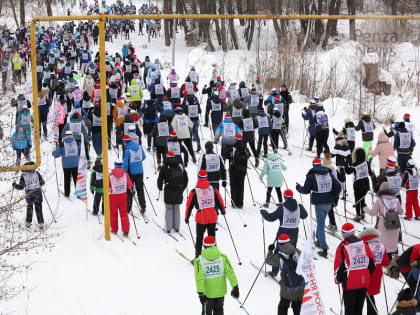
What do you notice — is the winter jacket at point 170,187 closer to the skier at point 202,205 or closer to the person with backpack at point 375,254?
the skier at point 202,205

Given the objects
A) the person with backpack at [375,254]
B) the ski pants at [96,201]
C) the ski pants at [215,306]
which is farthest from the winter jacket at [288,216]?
the ski pants at [96,201]

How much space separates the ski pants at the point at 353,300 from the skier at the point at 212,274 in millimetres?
1681

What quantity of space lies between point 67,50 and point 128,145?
682 inches

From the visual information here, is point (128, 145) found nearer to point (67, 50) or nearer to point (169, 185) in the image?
point (169, 185)

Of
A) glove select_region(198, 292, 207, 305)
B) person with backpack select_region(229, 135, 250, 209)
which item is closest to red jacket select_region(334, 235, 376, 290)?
glove select_region(198, 292, 207, 305)

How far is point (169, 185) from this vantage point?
34.6ft

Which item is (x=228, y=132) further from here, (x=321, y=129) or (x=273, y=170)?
(x=321, y=129)

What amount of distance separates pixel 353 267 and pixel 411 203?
536 centimetres

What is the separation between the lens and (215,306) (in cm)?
739

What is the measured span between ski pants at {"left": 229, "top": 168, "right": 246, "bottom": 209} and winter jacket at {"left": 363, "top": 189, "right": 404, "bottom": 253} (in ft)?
11.0

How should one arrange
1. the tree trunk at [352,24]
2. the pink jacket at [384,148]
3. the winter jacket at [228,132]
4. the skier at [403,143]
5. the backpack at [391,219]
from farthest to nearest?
1. the tree trunk at [352,24]
2. the skier at [403,143]
3. the pink jacket at [384,148]
4. the winter jacket at [228,132]
5. the backpack at [391,219]

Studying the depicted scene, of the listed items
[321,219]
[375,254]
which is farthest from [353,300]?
[321,219]

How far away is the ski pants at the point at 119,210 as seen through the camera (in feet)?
34.2

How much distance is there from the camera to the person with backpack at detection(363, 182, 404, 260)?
31.2 ft
